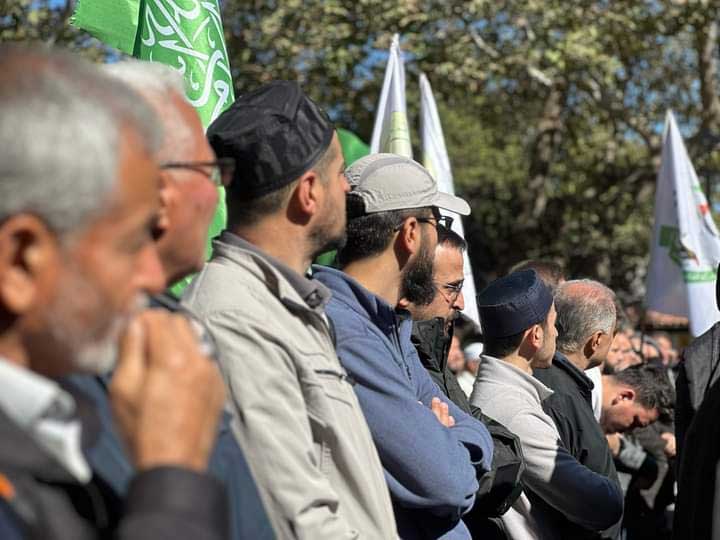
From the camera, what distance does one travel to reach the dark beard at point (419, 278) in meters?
3.63

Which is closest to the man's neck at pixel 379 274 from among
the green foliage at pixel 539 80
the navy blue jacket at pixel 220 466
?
the navy blue jacket at pixel 220 466

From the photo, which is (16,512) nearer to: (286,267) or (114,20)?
(286,267)

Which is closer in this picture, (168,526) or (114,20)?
(168,526)

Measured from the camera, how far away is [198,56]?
4.34 metres

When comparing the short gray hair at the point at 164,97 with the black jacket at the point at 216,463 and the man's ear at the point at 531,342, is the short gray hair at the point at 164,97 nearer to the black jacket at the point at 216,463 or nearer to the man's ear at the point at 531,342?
the black jacket at the point at 216,463

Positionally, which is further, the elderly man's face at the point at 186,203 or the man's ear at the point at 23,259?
the elderly man's face at the point at 186,203

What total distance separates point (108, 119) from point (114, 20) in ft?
10.6

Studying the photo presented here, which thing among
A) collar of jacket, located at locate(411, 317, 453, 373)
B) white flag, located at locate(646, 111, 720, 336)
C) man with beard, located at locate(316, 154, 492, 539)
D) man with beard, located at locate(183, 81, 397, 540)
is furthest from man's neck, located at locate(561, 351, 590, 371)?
white flag, located at locate(646, 111, 720, 336)

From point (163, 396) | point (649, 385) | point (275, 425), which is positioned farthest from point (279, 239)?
point (649, 385)

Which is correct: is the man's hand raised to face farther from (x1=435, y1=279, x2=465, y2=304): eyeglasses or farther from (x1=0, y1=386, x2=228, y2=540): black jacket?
(x1=435, y1=279, x2=465, y2=304): eyeglasses

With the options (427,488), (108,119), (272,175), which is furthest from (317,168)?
(108,119)

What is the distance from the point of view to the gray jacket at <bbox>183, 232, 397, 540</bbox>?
2529 mm

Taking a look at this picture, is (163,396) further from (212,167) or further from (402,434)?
(402,434)

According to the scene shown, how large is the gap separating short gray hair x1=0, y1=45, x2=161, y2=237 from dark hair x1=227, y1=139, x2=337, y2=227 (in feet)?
3.90
